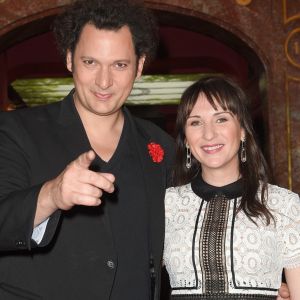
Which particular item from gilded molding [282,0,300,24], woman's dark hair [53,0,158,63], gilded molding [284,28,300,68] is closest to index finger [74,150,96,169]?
woman's dark hair [53,0,158,63]

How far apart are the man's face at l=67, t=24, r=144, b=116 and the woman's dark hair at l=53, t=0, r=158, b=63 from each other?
4 cm

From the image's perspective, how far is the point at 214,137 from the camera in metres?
2.13

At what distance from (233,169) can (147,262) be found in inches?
21.3

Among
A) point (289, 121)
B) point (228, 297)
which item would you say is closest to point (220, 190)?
point (228, 297)

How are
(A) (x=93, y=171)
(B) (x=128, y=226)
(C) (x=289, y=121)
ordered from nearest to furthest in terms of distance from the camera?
(A) (x=93, y=171)
(B) (x=128, y=226)
(C) (x=289, y=121)

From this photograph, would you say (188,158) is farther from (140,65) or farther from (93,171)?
(93,171)

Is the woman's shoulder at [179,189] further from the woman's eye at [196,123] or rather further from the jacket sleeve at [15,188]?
the jacket sleeve at [15,188]

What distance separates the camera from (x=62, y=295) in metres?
1.79

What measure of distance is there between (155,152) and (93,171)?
684mm

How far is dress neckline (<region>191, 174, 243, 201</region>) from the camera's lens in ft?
7.16

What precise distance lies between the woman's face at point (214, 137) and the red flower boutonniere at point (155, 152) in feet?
0.42

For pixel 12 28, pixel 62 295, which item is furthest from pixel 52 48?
pixel 62 295

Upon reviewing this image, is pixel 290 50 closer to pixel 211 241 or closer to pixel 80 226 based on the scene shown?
pixel 211 241

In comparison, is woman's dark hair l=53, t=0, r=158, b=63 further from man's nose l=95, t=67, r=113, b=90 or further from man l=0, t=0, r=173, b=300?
man's nose l=95, t=67, r=113, b=90
